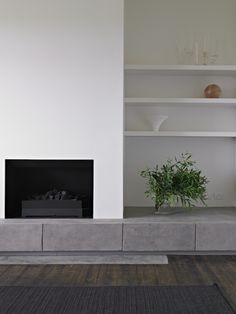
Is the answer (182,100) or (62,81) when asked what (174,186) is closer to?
(182,100)

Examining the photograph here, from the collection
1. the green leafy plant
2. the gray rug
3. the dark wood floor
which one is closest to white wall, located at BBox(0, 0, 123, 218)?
the green leafy plant

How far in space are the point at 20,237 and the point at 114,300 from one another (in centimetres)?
145

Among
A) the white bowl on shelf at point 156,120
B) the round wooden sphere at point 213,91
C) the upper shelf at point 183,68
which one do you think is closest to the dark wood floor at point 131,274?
the white bowl on shelf at point 156,120

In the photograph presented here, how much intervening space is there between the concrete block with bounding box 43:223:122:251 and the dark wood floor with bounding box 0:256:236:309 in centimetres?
30

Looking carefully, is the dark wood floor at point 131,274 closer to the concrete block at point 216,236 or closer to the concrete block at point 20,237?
the concrete block at point 216,236

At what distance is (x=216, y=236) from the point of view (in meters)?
3.73

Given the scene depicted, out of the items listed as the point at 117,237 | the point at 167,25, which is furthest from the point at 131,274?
the point at 167,25

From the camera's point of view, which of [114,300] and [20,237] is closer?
[114,300]

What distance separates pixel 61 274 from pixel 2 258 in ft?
2.54

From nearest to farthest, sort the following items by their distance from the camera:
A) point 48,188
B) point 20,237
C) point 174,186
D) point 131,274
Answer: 1. point 131,274
2. point 20,237
3. point 174,186
4. point 48,188

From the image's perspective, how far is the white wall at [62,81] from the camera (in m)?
3.93

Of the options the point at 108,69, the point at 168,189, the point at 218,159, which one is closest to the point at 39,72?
the point at 108,69

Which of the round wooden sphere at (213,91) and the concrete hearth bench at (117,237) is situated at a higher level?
the round wooden sphere at (213,91)

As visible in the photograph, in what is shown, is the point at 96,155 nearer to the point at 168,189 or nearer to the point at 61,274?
the point at 168,189
